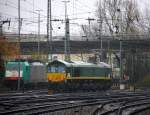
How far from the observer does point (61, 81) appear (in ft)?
149

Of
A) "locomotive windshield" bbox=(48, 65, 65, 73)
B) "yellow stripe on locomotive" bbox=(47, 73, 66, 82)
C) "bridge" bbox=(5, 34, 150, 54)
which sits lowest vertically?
"yellow stripe on locomotive" bbox=(47, 73, 66, 82)

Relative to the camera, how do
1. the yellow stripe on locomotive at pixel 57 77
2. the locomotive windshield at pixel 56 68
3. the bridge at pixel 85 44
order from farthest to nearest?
the bridge at pixel 85 44 → the locomotive windshield at pixel 56 68 → the yellow stripe on locomotive at pixel 57 77

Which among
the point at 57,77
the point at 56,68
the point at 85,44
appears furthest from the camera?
the point at 85,44

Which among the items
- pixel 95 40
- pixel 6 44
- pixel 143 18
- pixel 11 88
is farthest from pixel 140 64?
pixel 11 88

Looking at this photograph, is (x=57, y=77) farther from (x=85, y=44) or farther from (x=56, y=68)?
(x=85, y=44)

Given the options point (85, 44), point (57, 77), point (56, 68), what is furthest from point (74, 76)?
point (85, 44)

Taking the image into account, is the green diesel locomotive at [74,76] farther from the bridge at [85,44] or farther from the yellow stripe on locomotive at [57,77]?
the bridge at [85,44]

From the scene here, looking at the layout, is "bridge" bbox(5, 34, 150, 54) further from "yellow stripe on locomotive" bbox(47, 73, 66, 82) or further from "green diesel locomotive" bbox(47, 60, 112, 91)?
"yellow stripe on locomotive" bbox(47, 73, 66, 82)

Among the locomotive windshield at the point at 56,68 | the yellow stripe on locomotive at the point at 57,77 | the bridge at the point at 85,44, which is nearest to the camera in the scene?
the yellow stripe on locomotive at the point at 57,77

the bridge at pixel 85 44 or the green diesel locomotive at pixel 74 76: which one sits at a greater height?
the bridge at pixel 85 44

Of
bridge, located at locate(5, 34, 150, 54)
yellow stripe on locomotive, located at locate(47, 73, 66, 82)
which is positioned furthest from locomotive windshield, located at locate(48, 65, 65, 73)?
bridge, located at locate(5, 34, 150, 54)

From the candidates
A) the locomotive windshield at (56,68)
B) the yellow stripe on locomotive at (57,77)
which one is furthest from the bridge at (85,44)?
the yellow stripe on locomotive at (57,77)

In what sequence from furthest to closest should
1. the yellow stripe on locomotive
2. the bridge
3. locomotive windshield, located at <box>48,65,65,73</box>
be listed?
the bridge
locomotive windshield, located at <box>48,65,65,73</box>
the yellow stripe on locomotive

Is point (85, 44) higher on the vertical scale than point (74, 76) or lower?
higher
